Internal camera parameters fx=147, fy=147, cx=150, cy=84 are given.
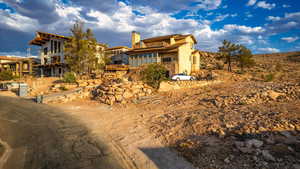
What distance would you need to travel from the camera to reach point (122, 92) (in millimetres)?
15742

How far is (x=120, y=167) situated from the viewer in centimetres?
493

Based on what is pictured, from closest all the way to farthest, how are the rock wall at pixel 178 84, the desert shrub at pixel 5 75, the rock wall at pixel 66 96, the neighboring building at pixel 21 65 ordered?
1. the rock wall at pixel 66 96
2. the rock wall at pixel 178 84
3. the desert shrub at pixel 5 75
4. the neighboring building at pixel 21 65

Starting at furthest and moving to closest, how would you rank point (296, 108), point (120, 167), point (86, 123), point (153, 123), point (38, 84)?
point (38, 84)
point (86, 123)
point (153, 123)
point (296, 108)
point (120, 167)

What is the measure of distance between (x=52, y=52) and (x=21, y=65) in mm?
12656

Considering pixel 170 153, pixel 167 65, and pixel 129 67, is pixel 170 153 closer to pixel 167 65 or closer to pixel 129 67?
pixel 167 65

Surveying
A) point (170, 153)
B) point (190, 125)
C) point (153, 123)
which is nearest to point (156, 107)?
point (153, 123)

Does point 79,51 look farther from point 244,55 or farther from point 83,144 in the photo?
point 244,55

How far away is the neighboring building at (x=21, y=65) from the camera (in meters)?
41.4

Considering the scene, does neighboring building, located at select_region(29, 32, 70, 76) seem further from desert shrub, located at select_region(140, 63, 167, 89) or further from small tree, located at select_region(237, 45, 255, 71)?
small tree, located at select_region(237, 45, 255, 71)

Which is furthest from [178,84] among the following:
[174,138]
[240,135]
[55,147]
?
[55,147]

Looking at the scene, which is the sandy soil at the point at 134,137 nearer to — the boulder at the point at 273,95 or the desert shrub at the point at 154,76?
→ the desert shrub at the point at 154,76

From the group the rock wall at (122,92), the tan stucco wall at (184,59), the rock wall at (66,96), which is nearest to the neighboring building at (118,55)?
the tan stucco wall at (184,59)

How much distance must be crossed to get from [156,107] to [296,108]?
8.54 m

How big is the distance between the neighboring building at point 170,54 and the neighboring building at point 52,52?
32.4 ft
